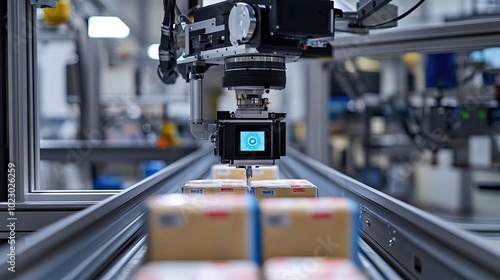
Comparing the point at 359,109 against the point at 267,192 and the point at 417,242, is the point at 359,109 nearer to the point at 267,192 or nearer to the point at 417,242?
the point at 267,192

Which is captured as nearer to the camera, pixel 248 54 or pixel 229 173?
pixel 248 54

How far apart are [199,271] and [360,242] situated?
799 millimetres

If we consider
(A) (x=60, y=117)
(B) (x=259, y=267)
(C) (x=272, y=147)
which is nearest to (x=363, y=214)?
(C) (x=272, y=147)

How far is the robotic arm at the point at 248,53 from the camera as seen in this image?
1.64 m

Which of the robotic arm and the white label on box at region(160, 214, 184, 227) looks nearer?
the white label on box at region(160, 214, 184, 227)

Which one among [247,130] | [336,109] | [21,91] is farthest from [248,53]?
[336,109]

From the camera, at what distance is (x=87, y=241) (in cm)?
133

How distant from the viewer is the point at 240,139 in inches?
73.9

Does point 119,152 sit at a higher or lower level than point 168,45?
lower

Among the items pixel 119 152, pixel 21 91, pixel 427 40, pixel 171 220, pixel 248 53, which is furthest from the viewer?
pixel 119 152

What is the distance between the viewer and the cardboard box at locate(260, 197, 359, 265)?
1315 millimetres

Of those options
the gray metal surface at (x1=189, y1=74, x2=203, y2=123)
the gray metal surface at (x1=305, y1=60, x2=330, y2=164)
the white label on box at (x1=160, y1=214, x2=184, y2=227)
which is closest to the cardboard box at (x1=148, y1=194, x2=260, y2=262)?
the white label on box at (x1=160, y1=214, x2=184, y2=227)

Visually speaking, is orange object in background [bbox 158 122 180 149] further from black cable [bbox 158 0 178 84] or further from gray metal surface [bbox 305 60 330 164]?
black cable [bbox 158 0 178 84]

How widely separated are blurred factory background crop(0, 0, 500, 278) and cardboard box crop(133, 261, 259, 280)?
878 mm
